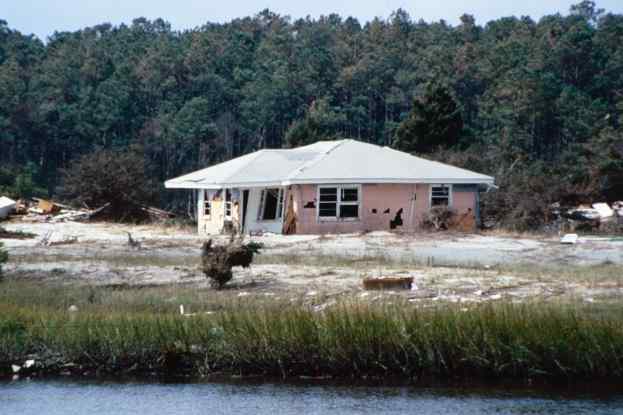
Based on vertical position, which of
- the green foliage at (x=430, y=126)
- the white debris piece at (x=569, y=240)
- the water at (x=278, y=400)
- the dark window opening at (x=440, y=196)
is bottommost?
the water at (x=278, y=400)

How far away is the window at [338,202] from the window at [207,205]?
5.42 meters

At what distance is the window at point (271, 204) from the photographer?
42.9 metres

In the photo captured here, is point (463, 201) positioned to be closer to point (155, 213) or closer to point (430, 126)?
point (155, 213)

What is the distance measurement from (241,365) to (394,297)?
4.14 meters

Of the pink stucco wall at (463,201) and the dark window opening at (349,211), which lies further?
the pink stucco wall at (463,201)

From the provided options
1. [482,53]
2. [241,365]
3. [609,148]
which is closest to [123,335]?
[241,365]

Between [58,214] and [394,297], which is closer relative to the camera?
[394,297]

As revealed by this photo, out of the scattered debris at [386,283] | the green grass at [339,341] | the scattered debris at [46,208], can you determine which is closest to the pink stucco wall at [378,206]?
the scattered debris at [46,208]

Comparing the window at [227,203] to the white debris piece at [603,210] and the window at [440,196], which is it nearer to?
the window at [440,196]

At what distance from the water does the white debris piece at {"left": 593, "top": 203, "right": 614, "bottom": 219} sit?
28.1m

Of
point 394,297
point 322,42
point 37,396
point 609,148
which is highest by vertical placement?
point 322,42

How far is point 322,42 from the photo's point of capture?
99.6 metres

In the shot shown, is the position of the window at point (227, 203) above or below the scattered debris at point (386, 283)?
above

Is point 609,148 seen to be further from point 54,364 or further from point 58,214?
point 54,364
